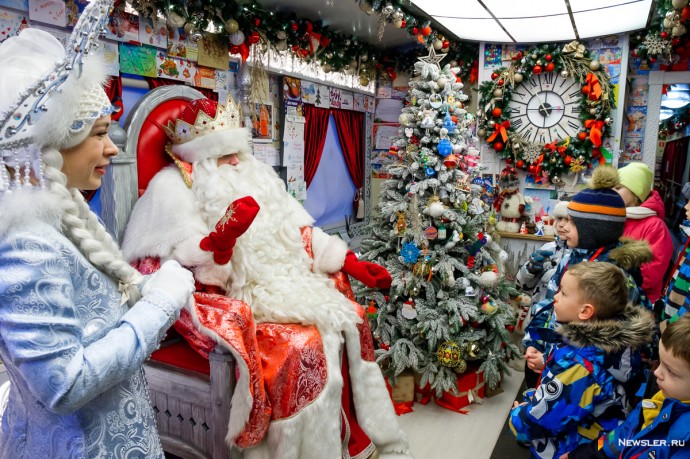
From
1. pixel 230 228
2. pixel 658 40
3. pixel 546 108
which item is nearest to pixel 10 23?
pixel 230 228

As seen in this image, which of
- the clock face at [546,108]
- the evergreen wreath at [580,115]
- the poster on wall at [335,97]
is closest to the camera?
the evergreen wreath at [580,115]

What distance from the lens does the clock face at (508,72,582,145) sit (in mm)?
4684

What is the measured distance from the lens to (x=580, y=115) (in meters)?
4.61

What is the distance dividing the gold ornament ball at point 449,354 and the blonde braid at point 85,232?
7.28 ft

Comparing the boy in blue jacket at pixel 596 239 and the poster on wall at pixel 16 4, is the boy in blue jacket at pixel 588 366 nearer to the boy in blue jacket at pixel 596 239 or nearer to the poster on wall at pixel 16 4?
the boy in blue jacket at pixel 596 239

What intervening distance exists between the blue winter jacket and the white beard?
100cm

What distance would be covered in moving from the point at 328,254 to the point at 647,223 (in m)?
1.91

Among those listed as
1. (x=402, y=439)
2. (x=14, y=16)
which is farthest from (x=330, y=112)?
(x=402, y=439)

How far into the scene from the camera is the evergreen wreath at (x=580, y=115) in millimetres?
4469

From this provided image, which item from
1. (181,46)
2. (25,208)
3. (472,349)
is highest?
Result: (181,46)

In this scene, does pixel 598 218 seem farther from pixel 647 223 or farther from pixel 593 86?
pixel 593 86

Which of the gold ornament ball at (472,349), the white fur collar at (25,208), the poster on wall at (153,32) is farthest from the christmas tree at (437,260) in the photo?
A: the white fur collar at (25,208)

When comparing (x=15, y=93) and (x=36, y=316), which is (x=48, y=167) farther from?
(x=36, y=316)

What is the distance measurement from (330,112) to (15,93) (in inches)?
176
